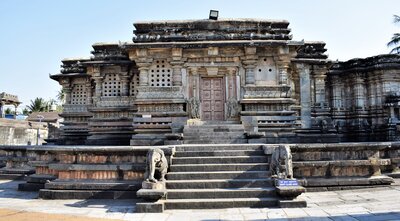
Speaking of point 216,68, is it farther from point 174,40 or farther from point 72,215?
point 72,215

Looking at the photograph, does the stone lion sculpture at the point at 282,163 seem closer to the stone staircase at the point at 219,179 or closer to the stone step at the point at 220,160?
the stone staircase at the point at 219,179

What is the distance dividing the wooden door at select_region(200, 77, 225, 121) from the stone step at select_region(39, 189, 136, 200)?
5937mm

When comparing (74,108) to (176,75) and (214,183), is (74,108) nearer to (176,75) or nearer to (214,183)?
(176,75)

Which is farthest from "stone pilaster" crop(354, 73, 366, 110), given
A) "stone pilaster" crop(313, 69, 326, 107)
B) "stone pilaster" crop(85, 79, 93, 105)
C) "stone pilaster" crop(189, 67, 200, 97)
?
"stone pilaster" crop(85, 79, 93, 105)

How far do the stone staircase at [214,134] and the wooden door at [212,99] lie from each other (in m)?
1.06


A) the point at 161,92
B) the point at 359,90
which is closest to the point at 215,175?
the point at 161,92

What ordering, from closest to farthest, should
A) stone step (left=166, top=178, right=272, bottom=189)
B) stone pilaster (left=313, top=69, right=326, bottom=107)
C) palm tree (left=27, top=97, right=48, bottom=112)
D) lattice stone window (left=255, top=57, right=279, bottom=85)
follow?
1. stone step (left=166, top=178, right=272, bottom=189)
2. lattice stone window (left=255, top=57, right=279, bottom=85)
3. stone pilaster (left=313, top=69, right=326, bottom=107)
4. palm tree (left=27, top=97, right=48, bottom=112)

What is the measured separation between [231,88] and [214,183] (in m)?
6.40

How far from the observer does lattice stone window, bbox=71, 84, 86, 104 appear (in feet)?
58.8

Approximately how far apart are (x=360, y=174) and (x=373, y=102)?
30.7ft

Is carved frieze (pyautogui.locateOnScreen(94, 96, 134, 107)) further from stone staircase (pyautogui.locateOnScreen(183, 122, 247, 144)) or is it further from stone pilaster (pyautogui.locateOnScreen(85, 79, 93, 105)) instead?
stone staircase (pyautogui.locateOnScreen(183, 122, 247, 144))

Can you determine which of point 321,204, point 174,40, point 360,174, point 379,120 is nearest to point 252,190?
point 321,204

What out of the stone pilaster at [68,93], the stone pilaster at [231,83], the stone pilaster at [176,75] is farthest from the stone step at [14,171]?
the stone pilaster at [231,83]

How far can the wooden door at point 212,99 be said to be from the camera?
1341cm
